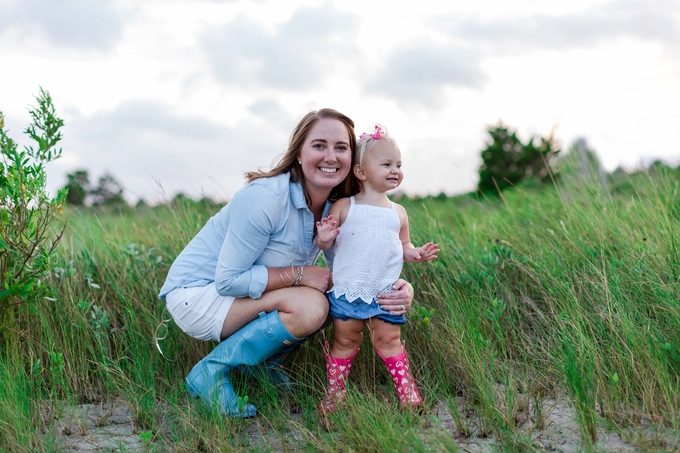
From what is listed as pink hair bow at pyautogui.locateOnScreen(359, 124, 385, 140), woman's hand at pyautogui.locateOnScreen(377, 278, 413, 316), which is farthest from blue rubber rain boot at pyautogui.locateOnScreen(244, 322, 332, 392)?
pink hair bow at pyautogui.locateOnScreen(359, 124, 385, 140)

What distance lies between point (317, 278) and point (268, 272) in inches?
11.2

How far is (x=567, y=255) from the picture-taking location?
451 cm

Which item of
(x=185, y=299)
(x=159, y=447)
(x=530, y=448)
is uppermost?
(x=185, y=299)

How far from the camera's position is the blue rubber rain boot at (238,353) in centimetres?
340

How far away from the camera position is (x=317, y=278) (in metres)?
3.50

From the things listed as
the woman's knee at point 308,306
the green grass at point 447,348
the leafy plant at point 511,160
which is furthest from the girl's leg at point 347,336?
the leafy plant at point 511,160

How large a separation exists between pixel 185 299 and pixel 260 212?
740 millimetres

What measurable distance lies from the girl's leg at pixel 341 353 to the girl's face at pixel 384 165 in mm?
771

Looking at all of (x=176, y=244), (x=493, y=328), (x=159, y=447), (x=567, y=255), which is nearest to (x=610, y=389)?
(x=493, y=328)

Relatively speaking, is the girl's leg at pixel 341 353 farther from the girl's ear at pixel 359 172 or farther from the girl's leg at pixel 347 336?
the girl's ear at pixel 359 172

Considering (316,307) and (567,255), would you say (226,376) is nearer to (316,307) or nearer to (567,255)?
(316,307)

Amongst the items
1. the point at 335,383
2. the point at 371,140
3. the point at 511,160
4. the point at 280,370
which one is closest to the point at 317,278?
the point at 335,383

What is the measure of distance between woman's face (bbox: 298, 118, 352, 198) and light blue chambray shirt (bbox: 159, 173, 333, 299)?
15cm

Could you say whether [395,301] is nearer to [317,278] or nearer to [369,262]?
[369,262]
